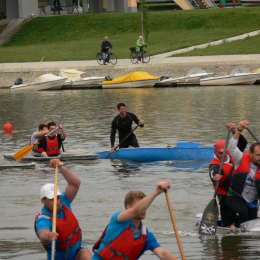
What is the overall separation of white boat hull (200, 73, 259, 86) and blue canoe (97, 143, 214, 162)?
55.7 feet

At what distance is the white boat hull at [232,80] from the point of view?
93.5 feet

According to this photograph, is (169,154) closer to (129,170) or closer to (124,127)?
(129,170)

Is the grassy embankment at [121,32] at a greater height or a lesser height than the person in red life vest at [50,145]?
greater

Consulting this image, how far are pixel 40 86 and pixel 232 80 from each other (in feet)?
39.3

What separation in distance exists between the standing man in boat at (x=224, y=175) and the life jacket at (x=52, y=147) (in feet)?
20.8

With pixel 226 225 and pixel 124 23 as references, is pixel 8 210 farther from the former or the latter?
pixel 124 23

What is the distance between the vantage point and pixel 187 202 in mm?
8992

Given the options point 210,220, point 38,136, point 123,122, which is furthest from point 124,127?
point 210,220

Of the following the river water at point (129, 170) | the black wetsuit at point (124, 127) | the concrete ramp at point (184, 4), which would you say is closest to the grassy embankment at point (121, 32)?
the concrete ramp at point (184, 4)

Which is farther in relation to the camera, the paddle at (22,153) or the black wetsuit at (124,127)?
the black wetsuit at (124,127)

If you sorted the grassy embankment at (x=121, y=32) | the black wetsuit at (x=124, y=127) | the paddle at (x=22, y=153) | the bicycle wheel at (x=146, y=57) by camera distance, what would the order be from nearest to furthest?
the paddle at (x=22, y=153), the black wetsuit at (x=124, y=127), the bicycle wheel at (x=146, y=57), the grassy embankment at (x=121, y=32)

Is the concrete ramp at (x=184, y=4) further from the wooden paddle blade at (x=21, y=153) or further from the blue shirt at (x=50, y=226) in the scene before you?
the blue shirt at (x=50, y=226)

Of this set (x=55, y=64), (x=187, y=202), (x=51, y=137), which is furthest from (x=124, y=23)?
(x=187, y=202)

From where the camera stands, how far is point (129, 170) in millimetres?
11961
